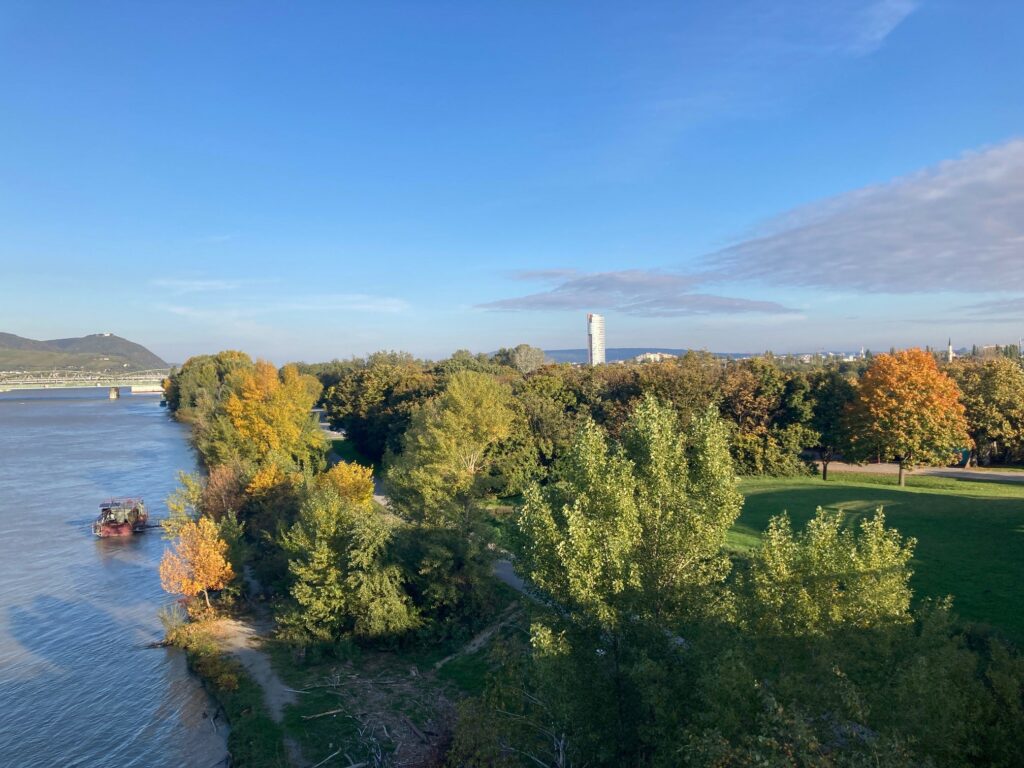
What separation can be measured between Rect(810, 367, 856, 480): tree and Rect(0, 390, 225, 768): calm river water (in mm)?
38530

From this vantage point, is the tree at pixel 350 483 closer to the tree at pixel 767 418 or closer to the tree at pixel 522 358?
the tree at pixel 767 418

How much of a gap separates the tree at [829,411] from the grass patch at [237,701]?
1439 inches

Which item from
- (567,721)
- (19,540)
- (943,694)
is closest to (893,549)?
(943,694)

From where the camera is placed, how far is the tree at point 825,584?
10.4 metres

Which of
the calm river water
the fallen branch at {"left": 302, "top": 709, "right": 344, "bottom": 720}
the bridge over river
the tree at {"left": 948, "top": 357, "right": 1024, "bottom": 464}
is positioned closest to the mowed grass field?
the tree at {"left": 948, "top": 357, "right": 1024, "bottom": 464}

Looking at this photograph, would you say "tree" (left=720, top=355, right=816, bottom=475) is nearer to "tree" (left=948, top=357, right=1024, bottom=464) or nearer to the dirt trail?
A: "tree" (left=948, top=357, right=1024, bottom=464)

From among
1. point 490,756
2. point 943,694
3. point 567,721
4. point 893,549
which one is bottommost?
point 490,756

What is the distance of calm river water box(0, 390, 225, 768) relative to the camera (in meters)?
17.0

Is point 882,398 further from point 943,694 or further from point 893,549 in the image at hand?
point 943,694

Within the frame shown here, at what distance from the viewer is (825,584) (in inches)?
414

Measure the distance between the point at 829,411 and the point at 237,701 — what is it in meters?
38.9

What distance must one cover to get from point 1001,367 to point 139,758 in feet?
173

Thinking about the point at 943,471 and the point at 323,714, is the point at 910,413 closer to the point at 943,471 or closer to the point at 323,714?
the point at 943,471

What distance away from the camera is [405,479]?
25094 mm
